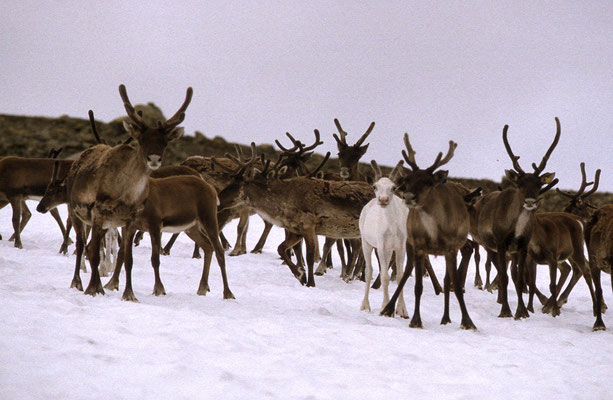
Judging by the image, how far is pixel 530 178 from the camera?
30.5 feet

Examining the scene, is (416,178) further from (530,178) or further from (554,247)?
(554,247)

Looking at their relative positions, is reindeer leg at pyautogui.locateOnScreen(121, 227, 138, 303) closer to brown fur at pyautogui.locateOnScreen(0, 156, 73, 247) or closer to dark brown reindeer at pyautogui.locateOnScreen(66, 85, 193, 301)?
dark brown reindeer at pyautogui.locateOnScreen(66, 85, 193, 301)

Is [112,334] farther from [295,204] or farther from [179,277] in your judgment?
[295,204]

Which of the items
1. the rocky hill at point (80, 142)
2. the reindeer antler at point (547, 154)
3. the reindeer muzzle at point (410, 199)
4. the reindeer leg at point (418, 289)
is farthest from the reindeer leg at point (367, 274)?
the rocky hill at point (80, 142)

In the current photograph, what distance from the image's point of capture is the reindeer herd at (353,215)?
26.7 ft

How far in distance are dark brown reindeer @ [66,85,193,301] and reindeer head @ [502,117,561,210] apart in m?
4.67

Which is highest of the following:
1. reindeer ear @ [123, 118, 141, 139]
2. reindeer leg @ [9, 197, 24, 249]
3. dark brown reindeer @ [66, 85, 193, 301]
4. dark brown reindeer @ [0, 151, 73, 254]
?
reindeer ear @ [123, 118, 141, 139]

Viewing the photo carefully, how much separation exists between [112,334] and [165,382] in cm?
119

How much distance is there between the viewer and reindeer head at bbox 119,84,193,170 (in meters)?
7.83

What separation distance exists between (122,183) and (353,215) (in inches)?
196

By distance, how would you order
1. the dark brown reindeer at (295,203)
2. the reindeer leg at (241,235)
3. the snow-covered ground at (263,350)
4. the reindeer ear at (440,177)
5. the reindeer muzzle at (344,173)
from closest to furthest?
the snow-covered ground at (263,350), the reindeer ear at (440,177), the dark brown reindeer at (295,203), the reindeer muzzle at (344,173), the reindeer leg at (241,235)

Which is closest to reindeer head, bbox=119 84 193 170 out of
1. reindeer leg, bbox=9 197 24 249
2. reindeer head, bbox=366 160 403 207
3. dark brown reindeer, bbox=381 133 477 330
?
reindeer head, bbox=366 160 403 207

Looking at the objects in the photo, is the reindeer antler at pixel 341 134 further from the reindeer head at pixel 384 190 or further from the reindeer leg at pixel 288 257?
the reindeer head at pixel 384 190

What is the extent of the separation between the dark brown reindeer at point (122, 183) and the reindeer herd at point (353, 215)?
13 millimetres
